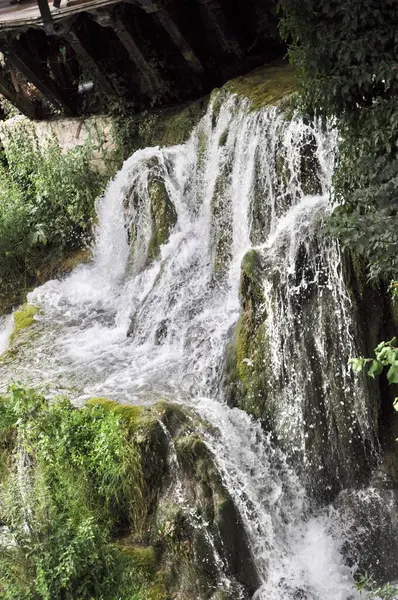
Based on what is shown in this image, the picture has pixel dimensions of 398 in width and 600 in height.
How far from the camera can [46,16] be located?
900 cm

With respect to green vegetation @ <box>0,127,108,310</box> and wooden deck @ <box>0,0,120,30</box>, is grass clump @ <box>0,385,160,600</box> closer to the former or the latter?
green vegetation @ <box>0,127,108,310</box>

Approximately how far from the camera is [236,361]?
687 centimetres

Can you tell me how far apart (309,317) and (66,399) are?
2.36m

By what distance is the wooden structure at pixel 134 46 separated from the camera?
9.38 m

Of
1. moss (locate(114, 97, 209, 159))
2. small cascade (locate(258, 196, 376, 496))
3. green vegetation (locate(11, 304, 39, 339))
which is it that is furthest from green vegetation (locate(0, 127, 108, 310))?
small cascade (locate(258, 196, 376, 496))

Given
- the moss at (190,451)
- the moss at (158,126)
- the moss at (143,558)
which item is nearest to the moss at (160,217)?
the moss at (158,126)

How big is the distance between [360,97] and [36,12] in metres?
5.81

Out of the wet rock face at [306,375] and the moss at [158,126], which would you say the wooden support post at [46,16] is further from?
the wet rock face at [306,375]

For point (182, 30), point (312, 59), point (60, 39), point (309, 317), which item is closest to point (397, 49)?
point (312, 59)

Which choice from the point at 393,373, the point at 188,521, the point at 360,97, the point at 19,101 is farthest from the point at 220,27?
the point at 393,373

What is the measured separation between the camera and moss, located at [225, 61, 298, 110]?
832 cm

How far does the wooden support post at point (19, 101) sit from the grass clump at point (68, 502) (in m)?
7.88

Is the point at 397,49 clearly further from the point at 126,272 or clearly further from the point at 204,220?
the point at 126,272

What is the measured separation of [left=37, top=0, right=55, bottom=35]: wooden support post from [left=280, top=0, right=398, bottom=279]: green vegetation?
13.2ft
